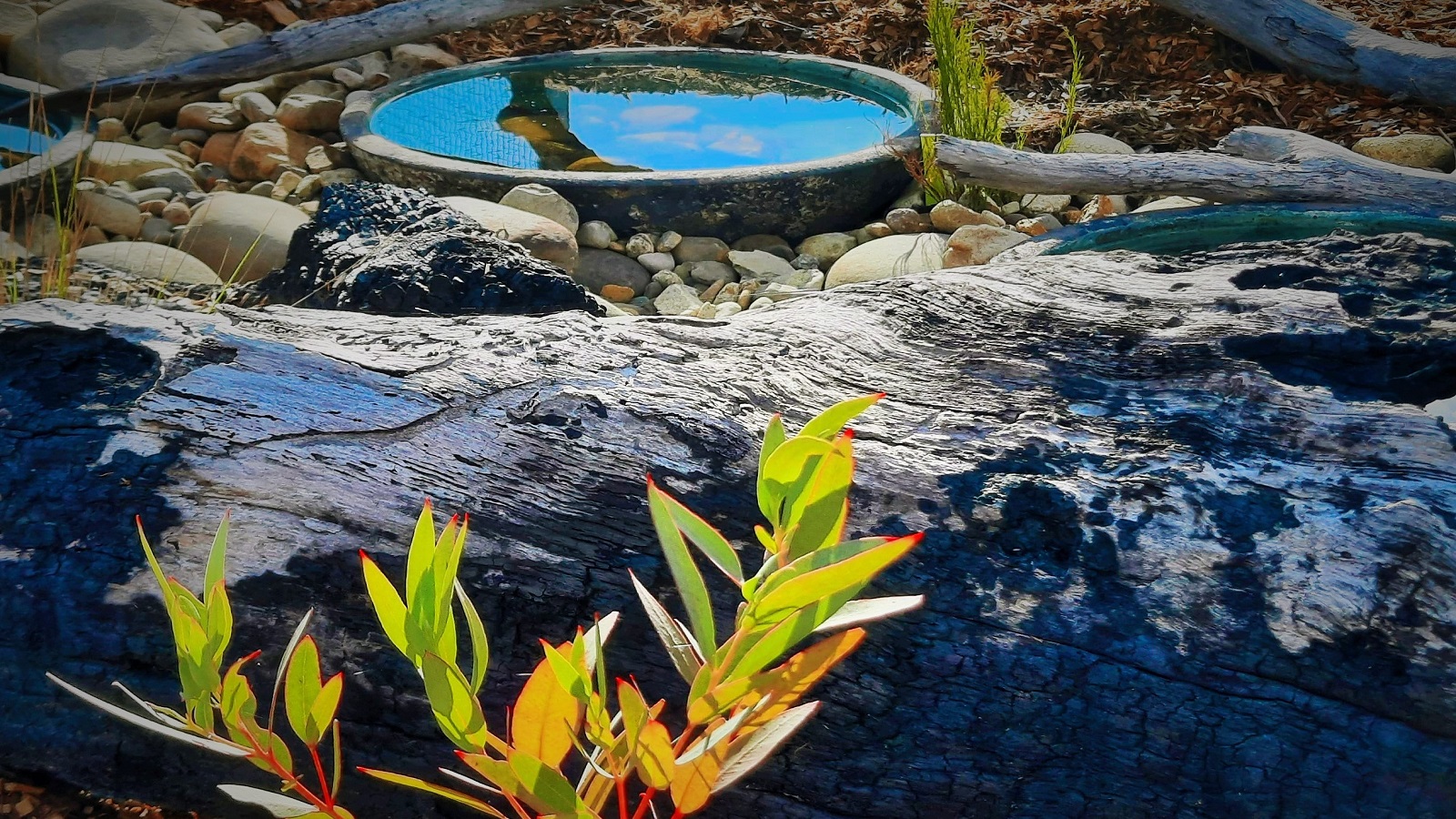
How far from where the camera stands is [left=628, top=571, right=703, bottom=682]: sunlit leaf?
793mm

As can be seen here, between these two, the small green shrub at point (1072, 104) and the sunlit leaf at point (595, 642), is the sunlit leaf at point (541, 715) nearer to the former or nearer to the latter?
the sunlit leaf at point (595, 642)

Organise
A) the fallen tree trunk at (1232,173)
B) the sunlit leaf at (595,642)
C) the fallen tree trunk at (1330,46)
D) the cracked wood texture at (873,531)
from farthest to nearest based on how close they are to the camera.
Result: the fallen tree trunk at (1330,46) < the fallen tree trunk at (1232,173) < the cracked wood texture at (873,531) < the sunlit leaf at (595,642)

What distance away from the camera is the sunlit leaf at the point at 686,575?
2.39ft

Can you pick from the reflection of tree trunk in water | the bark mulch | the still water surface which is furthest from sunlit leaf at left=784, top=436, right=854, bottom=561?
Result: the bark mulch

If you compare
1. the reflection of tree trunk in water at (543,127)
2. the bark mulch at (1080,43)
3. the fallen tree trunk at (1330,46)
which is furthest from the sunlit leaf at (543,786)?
the fallen tree trunk at (1330,46)

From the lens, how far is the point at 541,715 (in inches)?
30.2

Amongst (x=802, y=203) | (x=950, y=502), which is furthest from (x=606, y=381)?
(x=802, y=203)

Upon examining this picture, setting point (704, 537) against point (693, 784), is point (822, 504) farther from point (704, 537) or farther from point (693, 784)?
point (693, 784)

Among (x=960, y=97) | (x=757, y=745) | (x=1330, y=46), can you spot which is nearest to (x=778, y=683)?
(x=757, y=745)

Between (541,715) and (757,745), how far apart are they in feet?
0.54

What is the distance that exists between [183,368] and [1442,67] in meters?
5.00

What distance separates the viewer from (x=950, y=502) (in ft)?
4.06

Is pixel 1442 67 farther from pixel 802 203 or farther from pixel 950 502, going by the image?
pixel 950 502

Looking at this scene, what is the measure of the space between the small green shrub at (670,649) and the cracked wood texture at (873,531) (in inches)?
15.0
